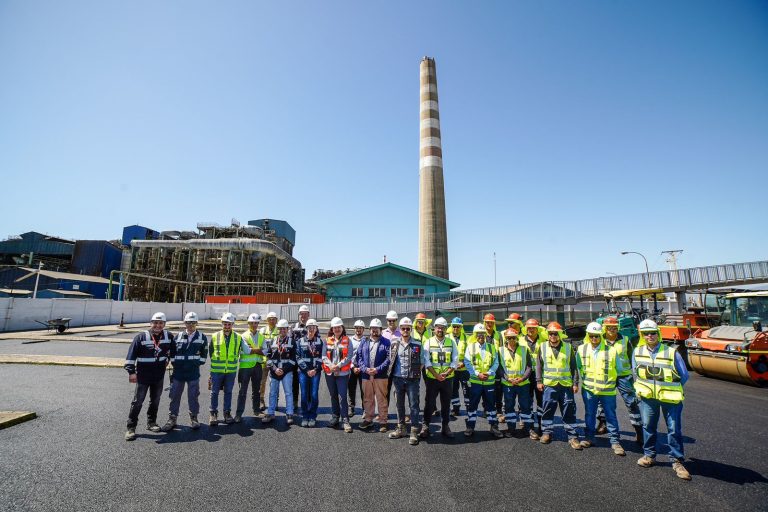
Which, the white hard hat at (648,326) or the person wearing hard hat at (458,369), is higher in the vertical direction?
the white hard hat at (648,326)

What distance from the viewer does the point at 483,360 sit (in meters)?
6.98

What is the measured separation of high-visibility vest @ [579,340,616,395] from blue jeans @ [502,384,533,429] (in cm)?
106

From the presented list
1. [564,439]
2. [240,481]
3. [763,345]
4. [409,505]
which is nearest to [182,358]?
[240,481]

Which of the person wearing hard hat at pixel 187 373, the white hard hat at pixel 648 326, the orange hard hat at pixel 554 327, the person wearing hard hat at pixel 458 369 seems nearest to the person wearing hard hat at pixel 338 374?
the person wearing hard hat at pixel 458 369

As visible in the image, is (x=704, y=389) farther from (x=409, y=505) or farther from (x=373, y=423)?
(x=409, y=505)

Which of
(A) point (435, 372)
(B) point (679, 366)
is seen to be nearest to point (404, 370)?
(A) point (435, 372)

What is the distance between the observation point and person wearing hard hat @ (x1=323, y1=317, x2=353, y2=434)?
7.22 metres

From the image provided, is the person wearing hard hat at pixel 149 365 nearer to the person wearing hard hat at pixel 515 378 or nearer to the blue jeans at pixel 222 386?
the blue jeans at pixel 222 386

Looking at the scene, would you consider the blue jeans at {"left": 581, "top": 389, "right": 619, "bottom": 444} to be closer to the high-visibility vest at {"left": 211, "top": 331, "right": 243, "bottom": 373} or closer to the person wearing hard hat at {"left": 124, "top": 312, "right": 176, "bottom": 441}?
the high-visibility vest at {"left": 211, "top": 331, "right": 243, "bottom": 373}

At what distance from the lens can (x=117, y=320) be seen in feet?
94.3

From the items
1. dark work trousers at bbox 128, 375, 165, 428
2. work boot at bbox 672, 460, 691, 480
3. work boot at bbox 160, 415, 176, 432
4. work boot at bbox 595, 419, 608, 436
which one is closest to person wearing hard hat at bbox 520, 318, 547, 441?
work boot at bbox 595, 419, 608, 436

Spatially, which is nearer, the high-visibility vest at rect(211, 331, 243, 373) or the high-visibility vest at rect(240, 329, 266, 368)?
the high-visibility vest at rect(211, 331, 243, 373)

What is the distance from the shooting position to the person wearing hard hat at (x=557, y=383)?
627 cm

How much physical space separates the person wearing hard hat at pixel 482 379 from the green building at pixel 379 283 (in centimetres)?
3176
